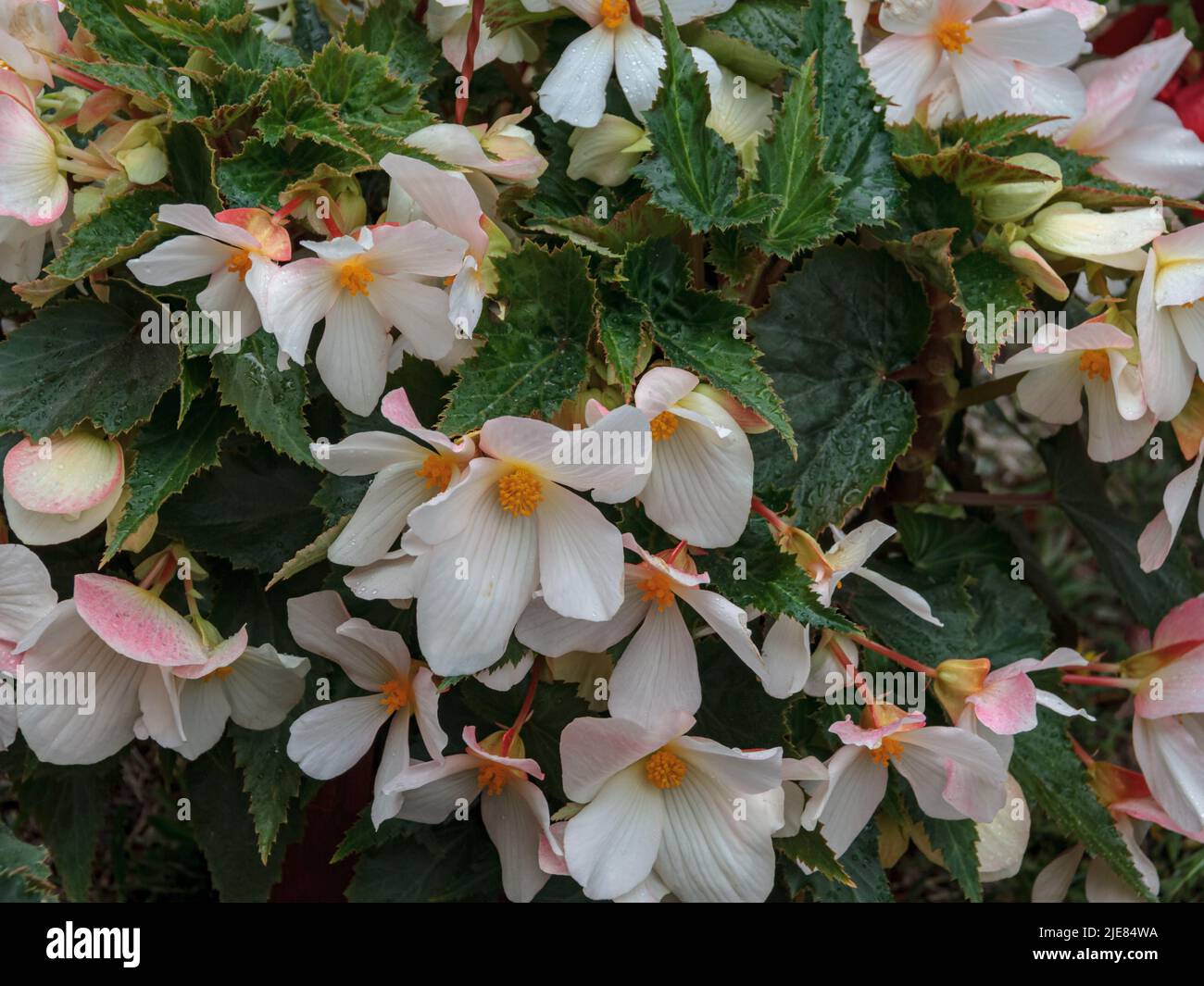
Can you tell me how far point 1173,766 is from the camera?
0.72m

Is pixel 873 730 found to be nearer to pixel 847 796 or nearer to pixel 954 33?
pixel 847 796

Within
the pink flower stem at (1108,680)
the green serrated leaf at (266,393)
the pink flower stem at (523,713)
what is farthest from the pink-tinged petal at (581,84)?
the pink flower stem at (1108,680)

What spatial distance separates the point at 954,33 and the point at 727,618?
1.39 feet

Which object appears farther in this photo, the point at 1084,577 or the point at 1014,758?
the point at 1084,577

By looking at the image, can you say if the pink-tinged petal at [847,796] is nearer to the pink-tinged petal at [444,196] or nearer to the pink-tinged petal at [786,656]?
the pink-tinged petal at [786,656]

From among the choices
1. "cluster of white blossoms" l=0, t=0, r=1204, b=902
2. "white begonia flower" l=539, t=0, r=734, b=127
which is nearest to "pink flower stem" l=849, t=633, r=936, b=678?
"cluster of white blossoms" l=0, t=0, r=1204, b=902

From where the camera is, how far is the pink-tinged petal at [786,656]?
23.4 inches

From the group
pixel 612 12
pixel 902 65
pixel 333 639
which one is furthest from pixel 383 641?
pixel 902 65

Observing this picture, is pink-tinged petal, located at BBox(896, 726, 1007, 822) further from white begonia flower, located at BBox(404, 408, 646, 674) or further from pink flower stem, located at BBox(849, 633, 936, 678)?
white begonia flower, located at BBox(404, 408, 646, 674)

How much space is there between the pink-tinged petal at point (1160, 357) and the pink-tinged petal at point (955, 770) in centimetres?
21

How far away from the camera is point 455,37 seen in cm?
71
